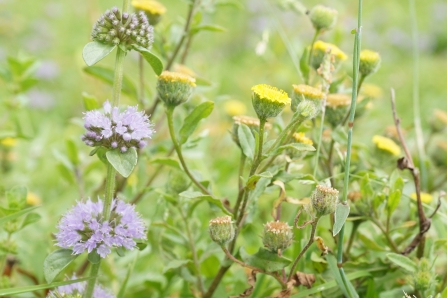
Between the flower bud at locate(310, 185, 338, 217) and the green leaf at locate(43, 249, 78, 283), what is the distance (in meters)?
0.37

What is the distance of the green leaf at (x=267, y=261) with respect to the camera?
0.94 metres

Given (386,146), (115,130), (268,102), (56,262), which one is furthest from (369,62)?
(56,262)

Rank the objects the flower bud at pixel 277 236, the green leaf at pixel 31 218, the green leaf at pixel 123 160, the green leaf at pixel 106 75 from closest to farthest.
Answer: the green leaf at pixel 123 160 → the flower bud at pixel 277 236 → the green leaf at pixel 31 218 → the green leaf at pixel 106 75

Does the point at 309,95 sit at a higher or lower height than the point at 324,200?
higher

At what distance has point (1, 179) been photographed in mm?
1741

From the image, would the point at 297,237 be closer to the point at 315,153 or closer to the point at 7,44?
the point at 315,153

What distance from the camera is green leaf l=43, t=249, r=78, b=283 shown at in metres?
0.84

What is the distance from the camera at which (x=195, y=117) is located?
1.00 meters

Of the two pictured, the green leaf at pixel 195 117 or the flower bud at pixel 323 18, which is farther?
the flower bud at pixel 323 18

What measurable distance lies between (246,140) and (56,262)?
0.35m

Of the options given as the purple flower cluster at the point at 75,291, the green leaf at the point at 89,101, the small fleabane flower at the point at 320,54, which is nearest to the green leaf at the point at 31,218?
the purple flower cluster at the point at 75,291

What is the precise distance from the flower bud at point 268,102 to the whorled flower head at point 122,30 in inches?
7.3

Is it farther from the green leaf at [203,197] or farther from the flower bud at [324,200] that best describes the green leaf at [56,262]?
the flower bud at [324,200]

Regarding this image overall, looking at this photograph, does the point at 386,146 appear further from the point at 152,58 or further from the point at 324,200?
the point at 152,58
